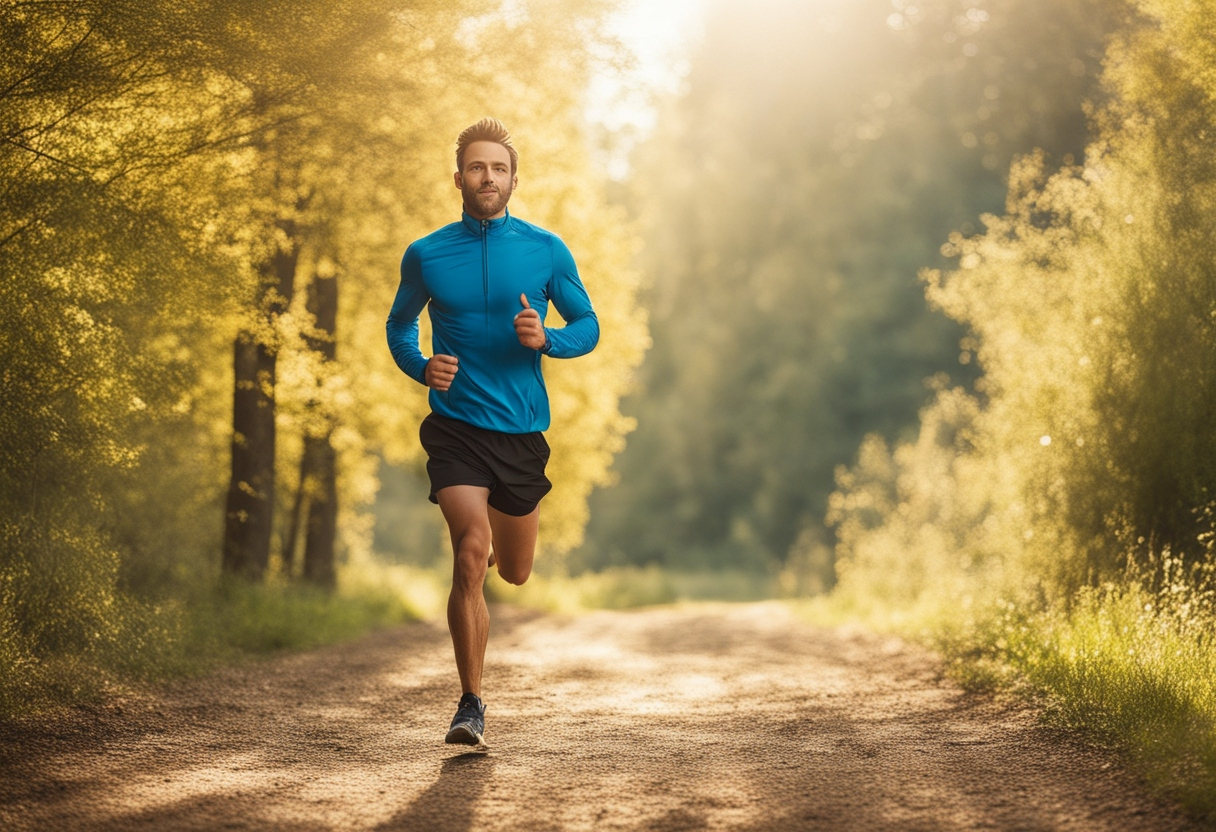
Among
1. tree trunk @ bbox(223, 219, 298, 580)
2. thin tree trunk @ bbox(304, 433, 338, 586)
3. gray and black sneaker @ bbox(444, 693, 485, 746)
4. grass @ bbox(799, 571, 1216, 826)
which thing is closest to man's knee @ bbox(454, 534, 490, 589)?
gray and black sneaker @ bbox(444, 693, 485, 746)

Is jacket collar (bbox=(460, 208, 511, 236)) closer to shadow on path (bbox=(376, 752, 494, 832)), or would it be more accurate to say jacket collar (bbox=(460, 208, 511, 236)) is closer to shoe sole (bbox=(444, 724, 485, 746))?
shoe sole (bbox=(444, 724, 485, 746))

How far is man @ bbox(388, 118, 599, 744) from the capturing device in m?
5.55

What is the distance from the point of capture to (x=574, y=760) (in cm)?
534

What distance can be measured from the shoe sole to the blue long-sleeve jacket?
143 cm

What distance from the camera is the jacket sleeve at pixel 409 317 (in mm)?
5852

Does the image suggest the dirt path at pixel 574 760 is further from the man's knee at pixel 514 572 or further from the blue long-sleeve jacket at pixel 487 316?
the blue long-sleeve jacket at pixel 487 316

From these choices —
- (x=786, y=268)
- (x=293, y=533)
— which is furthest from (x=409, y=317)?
(x=786, y=268)

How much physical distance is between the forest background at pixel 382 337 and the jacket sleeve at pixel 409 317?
2.32m

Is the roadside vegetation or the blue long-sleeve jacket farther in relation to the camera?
the roadside vegetation

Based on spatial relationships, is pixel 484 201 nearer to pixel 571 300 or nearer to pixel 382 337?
pixel 571 300

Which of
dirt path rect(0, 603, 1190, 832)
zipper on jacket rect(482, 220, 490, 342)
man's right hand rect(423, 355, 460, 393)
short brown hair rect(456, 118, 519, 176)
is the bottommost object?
dirt path rect(0, 603, 1190, 832)

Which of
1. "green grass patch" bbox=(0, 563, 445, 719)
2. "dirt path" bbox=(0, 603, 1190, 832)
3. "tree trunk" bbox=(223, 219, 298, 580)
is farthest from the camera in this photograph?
"tree trunk" bbox=(223, 219, 298, 580)

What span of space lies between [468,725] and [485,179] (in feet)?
8.74

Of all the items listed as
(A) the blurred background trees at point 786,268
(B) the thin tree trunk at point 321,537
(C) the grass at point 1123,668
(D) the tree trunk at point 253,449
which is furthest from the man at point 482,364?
(A) the blurred background trees at point 786,268
